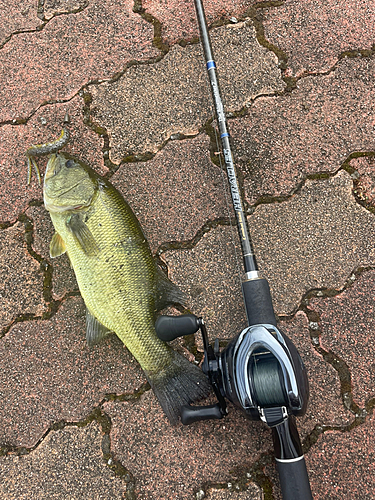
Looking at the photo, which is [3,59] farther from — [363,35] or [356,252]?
[356,252]

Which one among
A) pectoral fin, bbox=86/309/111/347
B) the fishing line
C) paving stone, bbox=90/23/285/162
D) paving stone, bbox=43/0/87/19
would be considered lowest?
the fishing line

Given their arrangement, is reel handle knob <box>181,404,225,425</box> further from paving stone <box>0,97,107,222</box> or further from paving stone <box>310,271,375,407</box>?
paving stone <box>0,97,107,222</box>

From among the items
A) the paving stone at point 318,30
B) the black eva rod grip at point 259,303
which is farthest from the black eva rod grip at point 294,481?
the paving stone at point 318,30

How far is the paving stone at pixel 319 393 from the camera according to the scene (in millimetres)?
2545

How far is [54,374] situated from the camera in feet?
9.04

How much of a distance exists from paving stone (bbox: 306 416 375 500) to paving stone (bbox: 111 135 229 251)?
1.75m

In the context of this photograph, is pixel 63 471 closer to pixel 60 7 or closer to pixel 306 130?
pixel 306 130

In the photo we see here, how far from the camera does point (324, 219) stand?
2871 millimetres

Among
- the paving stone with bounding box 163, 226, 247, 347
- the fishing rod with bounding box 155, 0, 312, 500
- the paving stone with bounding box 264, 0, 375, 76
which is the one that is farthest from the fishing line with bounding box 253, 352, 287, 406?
the paving stone with bounding box 264, 0, 375, 76

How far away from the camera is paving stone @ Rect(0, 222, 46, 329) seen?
9.48ft

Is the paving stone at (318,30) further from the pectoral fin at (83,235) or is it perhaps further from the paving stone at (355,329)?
the pectoral fin at (83,235)

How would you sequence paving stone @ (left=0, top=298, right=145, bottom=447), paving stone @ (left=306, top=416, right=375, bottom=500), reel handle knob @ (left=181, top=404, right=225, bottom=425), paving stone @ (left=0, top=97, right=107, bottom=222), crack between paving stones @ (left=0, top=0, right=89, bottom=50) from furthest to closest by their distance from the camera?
crack between paving stones @ (left=0, top=0, right=89, bottom=50)
paving stone @ (left=0, top=97, right=107, bottom=222)
paving stone @ (left=0, top=298, right=145, bottom=447)
paving stone @ (left=306, top=416, right=375, bottom=500)
reel handle knob @ (left=181, top=404, right=225, bottom=425)

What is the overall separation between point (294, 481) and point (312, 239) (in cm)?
161

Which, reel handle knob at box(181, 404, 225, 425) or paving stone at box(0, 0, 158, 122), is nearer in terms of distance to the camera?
reel handle knob at box(181, 404, 225, 425)
